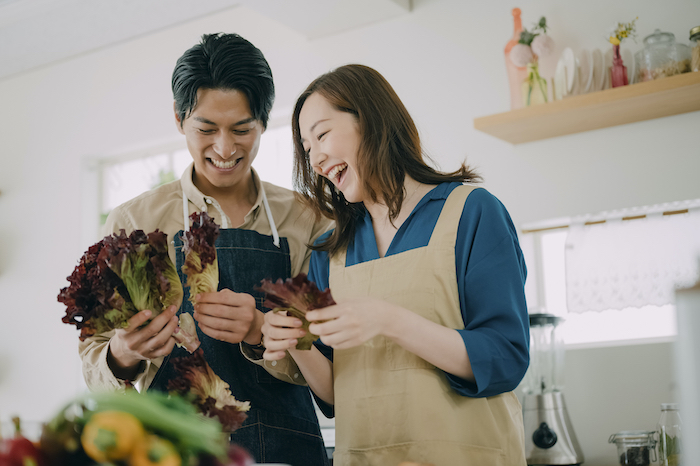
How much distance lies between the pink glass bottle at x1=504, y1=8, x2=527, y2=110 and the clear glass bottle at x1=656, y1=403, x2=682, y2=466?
1.30 metres

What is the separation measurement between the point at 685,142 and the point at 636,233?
41 centimetres

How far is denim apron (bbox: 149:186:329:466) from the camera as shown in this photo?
1533mm

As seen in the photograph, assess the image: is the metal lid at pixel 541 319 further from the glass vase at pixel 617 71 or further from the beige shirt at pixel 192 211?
the beige shirt at pixel 192 211

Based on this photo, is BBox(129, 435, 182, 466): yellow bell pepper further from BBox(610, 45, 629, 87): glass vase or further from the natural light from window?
BBox(610, 45, 629, 87): glass vase

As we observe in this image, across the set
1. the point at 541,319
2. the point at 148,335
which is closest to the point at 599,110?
the point at 541,319

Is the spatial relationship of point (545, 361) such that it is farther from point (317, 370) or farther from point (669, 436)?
point (317, 370)

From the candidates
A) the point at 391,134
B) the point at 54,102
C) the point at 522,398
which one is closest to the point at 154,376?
the point at 391,134

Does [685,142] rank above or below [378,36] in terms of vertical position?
below

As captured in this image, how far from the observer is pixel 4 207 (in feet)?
15.0

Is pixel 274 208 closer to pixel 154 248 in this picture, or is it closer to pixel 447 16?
pixel 154 248

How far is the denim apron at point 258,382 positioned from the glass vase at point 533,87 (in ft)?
4.89

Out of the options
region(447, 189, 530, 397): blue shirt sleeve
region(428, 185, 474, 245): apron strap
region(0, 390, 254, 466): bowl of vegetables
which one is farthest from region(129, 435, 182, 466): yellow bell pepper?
region(428, 185, 474, 245): apron strap

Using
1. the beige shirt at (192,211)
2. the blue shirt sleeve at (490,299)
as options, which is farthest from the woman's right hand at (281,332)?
the beige shirt at (192,211)

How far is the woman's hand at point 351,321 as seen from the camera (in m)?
1.08
